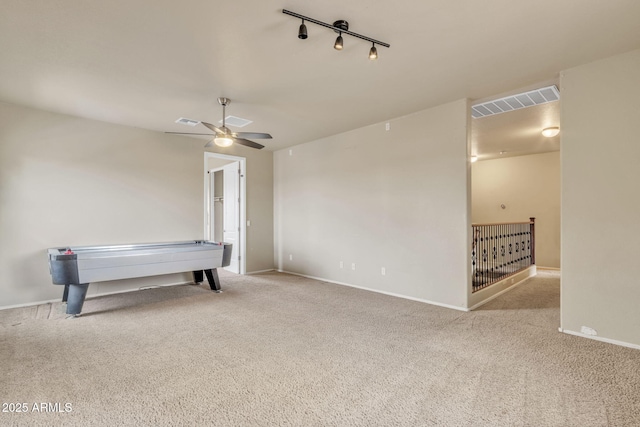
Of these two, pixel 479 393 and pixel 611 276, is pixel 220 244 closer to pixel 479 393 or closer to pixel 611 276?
pixel 479 393

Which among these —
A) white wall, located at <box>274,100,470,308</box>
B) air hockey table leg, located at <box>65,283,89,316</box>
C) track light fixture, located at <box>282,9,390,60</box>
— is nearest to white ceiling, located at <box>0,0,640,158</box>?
track light fixture, located at <box>282,9,390,60</box>

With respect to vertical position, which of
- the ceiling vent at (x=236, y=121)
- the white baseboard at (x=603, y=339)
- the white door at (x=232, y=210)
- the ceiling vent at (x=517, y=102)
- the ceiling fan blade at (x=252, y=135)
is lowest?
the white baseboard at (x=603, y=339)

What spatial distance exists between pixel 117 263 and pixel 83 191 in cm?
172

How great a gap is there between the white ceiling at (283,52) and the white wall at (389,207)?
0.59m

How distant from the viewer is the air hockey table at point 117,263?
357 centimetres

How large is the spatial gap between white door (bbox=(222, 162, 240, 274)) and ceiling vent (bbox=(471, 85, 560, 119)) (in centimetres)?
476

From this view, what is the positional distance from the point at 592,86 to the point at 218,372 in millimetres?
4435

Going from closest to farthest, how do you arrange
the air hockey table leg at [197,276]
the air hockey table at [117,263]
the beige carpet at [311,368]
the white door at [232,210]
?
the beige carpet at [311,368], the air hockey table at [117,263], the air hockey table leg at [197,276], the white door at [232,210]

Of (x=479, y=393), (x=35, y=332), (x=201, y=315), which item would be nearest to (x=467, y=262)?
(x=479, y=393)

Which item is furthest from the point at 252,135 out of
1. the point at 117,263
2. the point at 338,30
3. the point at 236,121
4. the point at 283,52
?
the point at 117,263

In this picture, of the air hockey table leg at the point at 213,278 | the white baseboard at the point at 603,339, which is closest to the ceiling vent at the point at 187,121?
the air hockey table leg at the point at 213,278

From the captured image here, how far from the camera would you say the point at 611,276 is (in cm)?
296

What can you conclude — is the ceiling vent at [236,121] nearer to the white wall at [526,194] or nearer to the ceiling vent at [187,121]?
the ceiling vent at [187,121]

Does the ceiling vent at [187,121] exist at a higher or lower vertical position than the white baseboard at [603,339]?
higher
